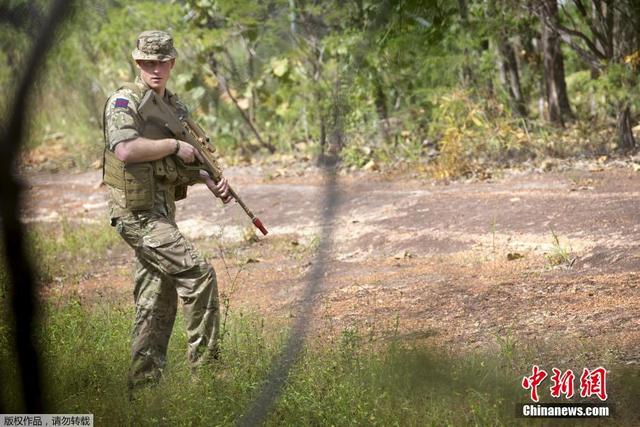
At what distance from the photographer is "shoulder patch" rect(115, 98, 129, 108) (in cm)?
393

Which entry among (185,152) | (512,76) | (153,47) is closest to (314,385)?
(185,152)

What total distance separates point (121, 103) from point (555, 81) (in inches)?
335

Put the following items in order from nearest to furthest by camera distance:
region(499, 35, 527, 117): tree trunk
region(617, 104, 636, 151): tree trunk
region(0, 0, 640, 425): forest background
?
1. region(0, 0, 640, 425): forest background
2. region(617, 104, 636, 151): tree trunk
3. region(499, 35, 527, 117): tree trunk

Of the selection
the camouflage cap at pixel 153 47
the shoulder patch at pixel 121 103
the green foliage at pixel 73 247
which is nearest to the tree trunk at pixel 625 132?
the green foliage at pixel 73 247

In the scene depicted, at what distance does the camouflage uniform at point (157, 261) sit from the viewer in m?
3.97

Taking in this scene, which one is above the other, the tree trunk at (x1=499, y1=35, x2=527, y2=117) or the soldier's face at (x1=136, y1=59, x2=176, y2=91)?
the soldier's face at (x1=136, y1=59, x2=176, y2=91)

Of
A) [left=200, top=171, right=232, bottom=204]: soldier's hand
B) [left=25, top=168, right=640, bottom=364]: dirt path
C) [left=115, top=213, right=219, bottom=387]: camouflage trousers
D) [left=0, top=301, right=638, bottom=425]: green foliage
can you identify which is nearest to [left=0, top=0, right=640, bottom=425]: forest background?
[left=0, top=301, right=638, bottom=425]: green foliage

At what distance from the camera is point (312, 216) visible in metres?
8.84

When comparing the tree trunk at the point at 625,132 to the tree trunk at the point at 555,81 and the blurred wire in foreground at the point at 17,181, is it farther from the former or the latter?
the blurred wire in foreground at the point at 17,181

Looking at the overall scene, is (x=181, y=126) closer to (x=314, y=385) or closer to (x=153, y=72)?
(x=153, y=72)

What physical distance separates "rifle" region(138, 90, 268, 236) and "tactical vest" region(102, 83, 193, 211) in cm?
4

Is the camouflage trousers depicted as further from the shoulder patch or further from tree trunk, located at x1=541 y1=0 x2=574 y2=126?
tree trunk, located at x1=541 y1=0 x2=574 y2=126

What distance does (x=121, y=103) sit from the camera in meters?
3.93

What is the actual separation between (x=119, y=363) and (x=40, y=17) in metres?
2.73
